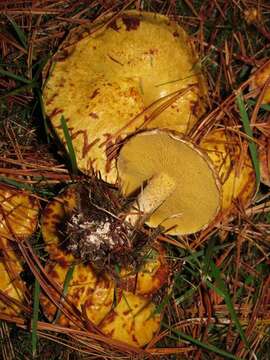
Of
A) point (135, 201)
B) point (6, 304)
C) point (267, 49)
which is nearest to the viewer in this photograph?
point (135, 201)

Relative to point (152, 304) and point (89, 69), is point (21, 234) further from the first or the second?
point (89, 69)

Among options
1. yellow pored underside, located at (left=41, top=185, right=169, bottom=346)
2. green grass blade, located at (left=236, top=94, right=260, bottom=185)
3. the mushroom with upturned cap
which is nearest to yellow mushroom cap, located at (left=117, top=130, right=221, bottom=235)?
yellow pored underside, located at (left=41, top=185, right=169, bottom=346)

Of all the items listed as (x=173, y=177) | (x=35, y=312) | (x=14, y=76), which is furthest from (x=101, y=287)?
(x=14, y=76)

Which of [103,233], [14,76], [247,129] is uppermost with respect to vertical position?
[14,76]

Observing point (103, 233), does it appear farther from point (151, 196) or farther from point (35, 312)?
point (35, 312)

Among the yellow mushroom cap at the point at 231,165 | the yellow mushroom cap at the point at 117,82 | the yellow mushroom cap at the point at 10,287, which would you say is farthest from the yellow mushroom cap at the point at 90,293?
the yellow mushroom cap at the point at 231,165

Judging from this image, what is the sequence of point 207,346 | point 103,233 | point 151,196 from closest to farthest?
point 103,233
point 151,196
point 207,346

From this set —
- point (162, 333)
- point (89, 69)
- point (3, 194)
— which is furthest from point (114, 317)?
point (89, 69)

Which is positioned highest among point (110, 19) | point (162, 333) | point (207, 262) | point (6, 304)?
point (110, 19)
